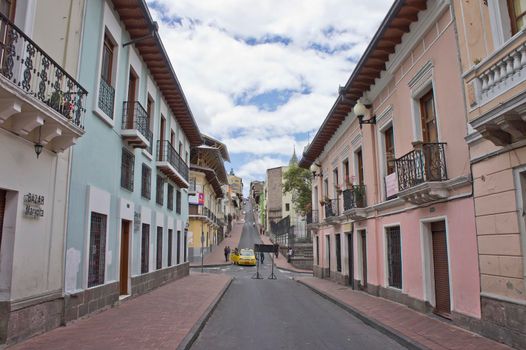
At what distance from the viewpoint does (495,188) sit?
23.8 ft

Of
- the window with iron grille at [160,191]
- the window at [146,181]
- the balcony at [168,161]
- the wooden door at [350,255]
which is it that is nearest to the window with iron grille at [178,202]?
the balcony at [168,161]

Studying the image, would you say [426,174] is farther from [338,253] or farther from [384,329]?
[338,253]

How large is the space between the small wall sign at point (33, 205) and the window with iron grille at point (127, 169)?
488cm

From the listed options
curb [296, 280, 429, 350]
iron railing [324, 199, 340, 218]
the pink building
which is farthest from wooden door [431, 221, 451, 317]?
iron railing [324, 199, 340, 218]

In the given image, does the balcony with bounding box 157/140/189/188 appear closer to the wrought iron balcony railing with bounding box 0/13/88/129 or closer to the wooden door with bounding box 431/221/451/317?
the wrought iron balcony railing with bounding box 0/13/88/129

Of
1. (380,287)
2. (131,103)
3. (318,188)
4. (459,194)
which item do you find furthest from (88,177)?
(318,188)

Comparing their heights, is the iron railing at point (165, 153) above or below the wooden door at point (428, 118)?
above

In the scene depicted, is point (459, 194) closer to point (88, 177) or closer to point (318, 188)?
point (88, 177)

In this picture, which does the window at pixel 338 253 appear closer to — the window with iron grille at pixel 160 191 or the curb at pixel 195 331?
the window with iron grille at pixel 160 191

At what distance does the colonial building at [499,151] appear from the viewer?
6387mm

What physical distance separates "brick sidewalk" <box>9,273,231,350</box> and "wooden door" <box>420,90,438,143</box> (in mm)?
7052

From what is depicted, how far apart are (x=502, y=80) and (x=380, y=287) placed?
8.58m

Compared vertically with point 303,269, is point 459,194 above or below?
above

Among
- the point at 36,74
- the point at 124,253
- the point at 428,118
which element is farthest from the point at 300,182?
the point at 36,74
